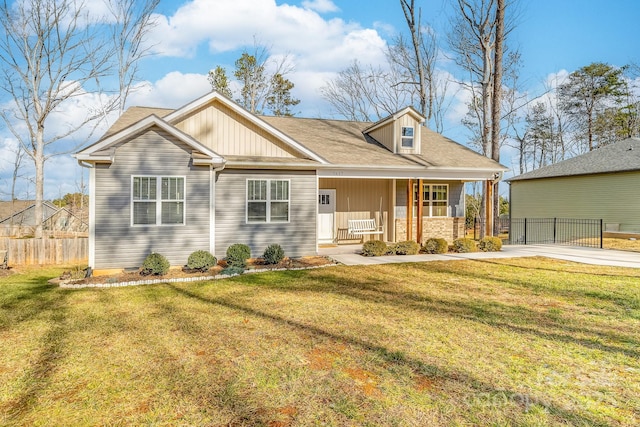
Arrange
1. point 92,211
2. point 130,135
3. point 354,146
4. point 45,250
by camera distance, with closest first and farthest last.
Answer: point 92,211 < point 130,135 < point 45,250 < point 354,146

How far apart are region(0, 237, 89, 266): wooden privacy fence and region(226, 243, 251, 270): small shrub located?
6072 millimetres

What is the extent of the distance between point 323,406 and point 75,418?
202 centimetres

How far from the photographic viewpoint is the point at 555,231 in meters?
20.5

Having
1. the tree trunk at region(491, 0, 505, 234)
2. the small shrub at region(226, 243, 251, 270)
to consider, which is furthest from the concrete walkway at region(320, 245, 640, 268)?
the tree trunk at region(491, 0, 505, 234)

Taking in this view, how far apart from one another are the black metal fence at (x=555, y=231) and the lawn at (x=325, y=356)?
12092 mm

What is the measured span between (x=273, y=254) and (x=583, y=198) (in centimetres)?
1830

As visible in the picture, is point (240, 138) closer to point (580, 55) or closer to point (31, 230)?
point (31, 230)

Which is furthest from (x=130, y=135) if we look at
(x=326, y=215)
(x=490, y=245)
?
(x=490, y=245)

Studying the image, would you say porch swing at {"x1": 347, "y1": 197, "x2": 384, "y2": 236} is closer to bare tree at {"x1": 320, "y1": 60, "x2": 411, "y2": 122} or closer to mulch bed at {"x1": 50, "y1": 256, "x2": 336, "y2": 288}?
mulch bed at {"x1": 50, "y1": 256, "x2": 336, "y2": 288}

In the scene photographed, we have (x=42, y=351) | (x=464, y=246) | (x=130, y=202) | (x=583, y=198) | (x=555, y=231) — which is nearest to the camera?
(x=42, y=351)

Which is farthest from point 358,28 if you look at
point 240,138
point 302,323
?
point 302,323

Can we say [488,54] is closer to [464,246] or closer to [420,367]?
[464,246]

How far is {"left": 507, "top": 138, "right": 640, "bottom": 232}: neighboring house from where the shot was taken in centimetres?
1788

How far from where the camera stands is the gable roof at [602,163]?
18281 millimetres
